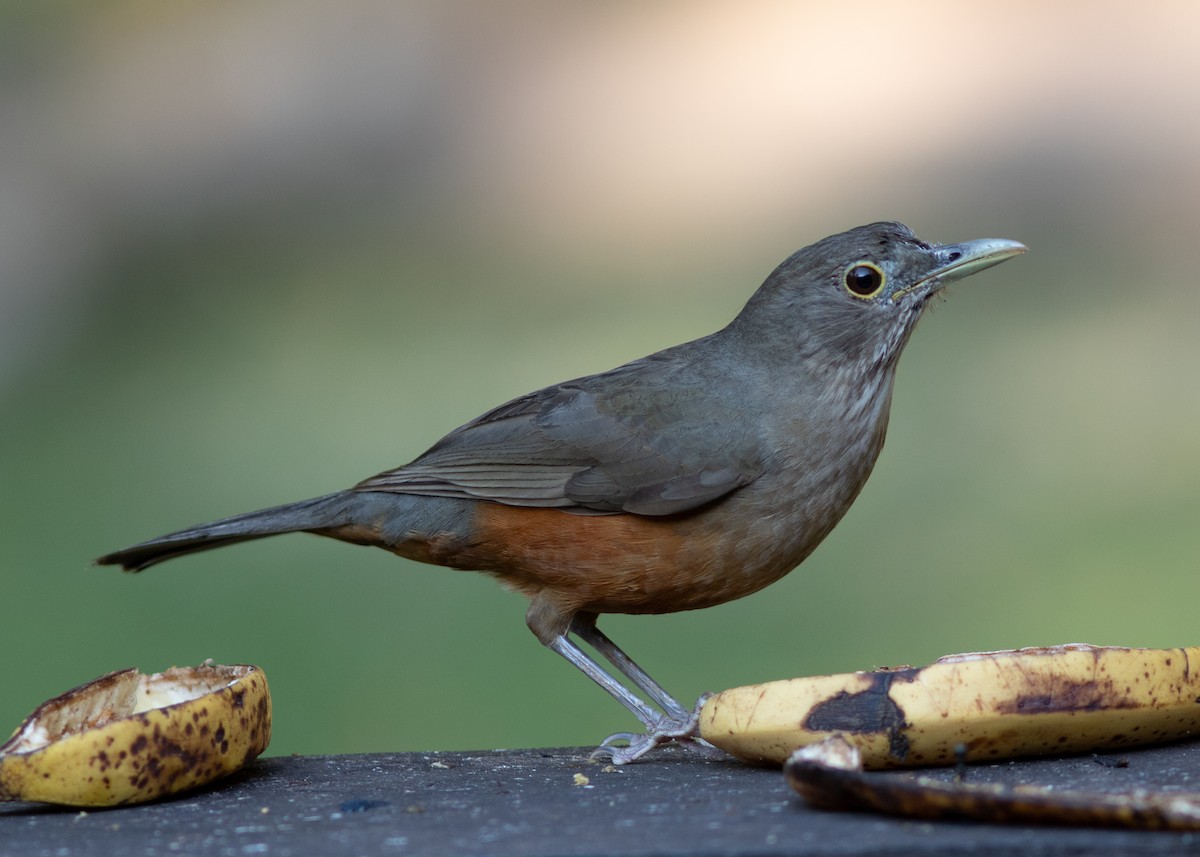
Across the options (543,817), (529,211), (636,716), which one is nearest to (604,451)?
(636,716)

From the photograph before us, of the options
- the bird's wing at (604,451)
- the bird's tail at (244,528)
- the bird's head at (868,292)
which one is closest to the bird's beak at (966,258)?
the bird's head at (868,292)

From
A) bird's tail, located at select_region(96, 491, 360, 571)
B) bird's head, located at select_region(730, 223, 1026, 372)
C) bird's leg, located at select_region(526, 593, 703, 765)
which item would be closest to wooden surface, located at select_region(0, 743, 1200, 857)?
bird's leg, located at select_region(526, 593, 703, 765)

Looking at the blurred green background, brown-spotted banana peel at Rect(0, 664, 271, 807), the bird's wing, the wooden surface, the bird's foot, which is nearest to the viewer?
the wooden surface

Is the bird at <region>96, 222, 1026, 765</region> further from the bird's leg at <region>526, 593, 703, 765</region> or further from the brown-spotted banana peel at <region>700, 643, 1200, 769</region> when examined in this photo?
the brown-spotted banana peel at <region>700, 643, 1200, 769</region>

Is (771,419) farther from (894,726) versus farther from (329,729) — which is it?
(329,729)

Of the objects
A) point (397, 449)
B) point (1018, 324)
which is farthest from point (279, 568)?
point (1018, 324)

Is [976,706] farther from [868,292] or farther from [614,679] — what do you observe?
[868,292]

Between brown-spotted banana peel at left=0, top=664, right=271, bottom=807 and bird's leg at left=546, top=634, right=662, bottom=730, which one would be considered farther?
bird's leg at left=546, top=634, right=662, bottom=730
